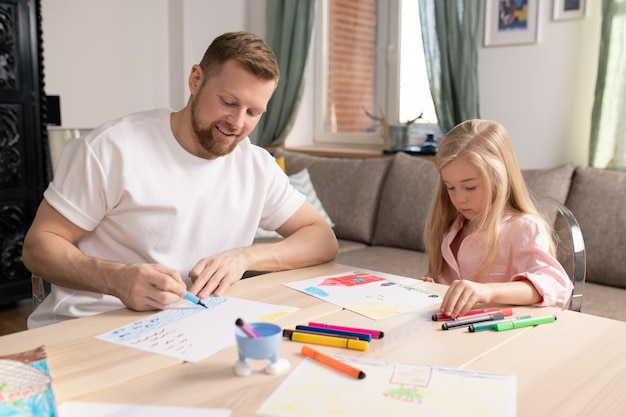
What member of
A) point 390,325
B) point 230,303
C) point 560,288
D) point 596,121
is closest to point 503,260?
point 560,288

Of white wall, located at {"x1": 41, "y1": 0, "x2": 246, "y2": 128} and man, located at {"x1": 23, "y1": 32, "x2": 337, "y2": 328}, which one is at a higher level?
white wall, located at {"x1": 41, "y1": 0, "x2": 246, "y2": 128}

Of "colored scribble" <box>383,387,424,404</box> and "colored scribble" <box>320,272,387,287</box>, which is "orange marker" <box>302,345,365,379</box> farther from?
"colored scribble" <box>320,272,387,287</box>

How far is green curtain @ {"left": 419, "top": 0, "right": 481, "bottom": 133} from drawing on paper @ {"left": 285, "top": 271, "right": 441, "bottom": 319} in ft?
6.84

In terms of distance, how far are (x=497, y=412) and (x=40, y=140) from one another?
10.6 feet

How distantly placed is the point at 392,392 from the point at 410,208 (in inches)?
93.9

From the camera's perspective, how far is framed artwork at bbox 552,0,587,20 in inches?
118

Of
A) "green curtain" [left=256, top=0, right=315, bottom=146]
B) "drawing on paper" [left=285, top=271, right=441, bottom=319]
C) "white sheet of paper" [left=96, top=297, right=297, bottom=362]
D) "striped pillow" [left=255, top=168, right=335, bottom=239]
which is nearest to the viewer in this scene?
"white sheet of paper" [left=96, top=297, right=297, bottom=362]

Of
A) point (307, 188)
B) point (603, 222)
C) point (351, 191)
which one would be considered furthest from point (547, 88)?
point (307, 188)

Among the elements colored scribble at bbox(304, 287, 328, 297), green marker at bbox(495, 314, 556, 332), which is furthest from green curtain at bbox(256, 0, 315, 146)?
green marker at bbox(495, 314, 556, 332)

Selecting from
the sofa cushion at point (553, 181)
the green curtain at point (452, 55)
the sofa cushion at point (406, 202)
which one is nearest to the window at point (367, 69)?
the green curtain at point (452, 55)

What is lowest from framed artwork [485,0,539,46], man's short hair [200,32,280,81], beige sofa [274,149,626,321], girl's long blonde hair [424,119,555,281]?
beige sofa [274,149,626,321]

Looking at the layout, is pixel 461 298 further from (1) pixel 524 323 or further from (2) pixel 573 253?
(2) pixel 573 253

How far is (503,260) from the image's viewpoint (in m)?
1.60

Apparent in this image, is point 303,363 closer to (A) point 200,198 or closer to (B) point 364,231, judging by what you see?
(A) point 200,198
